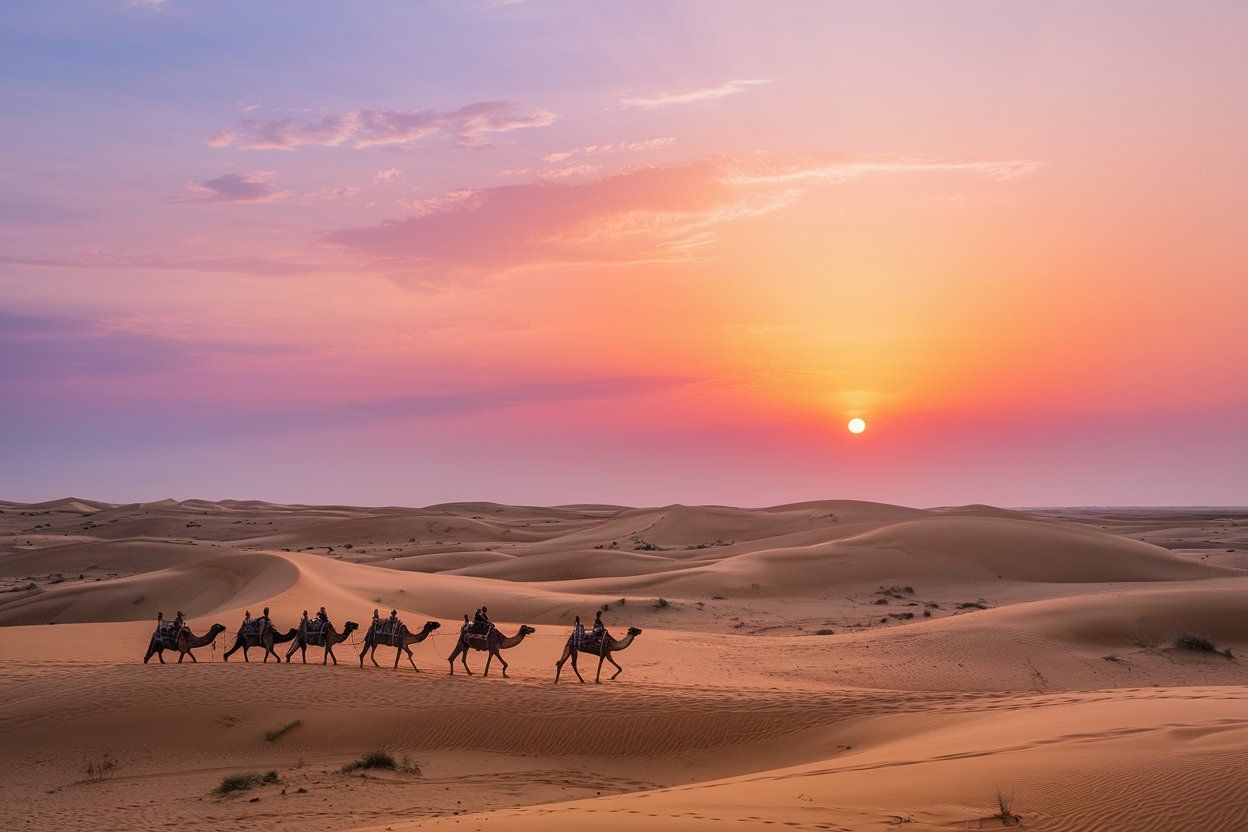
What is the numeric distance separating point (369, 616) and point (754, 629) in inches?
486

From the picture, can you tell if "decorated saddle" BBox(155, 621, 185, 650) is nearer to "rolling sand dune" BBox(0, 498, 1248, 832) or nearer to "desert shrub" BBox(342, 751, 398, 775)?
"rolling sand dune" BBox(0, 498, 1248, 832)

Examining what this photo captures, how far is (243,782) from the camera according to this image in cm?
1363

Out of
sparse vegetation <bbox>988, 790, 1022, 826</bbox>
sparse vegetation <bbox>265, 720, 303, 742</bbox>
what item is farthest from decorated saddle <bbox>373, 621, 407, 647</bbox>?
sparse vegetation <bbox>988, 790, 1022, 826</bbox>

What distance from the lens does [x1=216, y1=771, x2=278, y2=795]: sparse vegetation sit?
13.5 metres

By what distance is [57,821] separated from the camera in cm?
1259

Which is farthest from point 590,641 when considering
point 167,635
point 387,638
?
point 167,635

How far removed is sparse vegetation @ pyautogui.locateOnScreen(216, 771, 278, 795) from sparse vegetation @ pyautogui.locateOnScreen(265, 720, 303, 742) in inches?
86.9

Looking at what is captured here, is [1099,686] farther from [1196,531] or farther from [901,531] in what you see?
[1196,531]

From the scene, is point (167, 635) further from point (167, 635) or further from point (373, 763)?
point (373, 763)

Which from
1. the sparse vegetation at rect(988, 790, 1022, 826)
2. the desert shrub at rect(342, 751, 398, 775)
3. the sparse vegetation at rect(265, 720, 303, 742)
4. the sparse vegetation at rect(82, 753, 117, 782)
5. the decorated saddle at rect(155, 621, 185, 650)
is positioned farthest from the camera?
the decorated saddle at rect(155, 621, 185, 650)

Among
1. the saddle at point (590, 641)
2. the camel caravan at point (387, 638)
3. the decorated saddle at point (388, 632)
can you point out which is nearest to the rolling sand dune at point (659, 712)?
the camel caravan at point (387, 638)

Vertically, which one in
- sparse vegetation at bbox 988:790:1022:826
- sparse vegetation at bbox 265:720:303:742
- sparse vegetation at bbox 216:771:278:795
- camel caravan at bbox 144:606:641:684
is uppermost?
camel caravan at bbox 144:606:641:684

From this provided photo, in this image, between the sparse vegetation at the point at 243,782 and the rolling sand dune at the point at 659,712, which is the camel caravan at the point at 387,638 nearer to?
the rolling sand dune at the point at 659,712

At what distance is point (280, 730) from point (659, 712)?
20.1 ft
